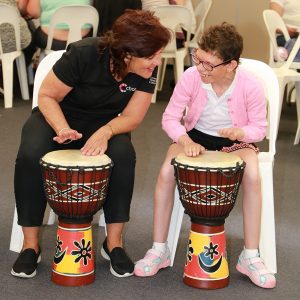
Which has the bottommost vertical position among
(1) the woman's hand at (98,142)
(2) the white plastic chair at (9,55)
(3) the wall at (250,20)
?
(3) the wall at (250,20)

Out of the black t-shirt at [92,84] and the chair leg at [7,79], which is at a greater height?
the black t-shirt at [92,84]

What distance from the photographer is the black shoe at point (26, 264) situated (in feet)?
7.72

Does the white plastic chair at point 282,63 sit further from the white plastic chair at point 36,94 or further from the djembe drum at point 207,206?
the djembe drum at point 207,206

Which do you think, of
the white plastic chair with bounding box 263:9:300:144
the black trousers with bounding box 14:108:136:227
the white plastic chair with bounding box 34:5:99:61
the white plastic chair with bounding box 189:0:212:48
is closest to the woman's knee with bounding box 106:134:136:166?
the black trousers with bounding box 14:108:136:227

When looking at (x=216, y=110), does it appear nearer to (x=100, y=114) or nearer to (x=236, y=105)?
(x=236, y=105)

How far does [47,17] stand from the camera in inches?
215

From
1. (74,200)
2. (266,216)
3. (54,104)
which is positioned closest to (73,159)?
(74,200)

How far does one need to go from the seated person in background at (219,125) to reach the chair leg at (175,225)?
43mm

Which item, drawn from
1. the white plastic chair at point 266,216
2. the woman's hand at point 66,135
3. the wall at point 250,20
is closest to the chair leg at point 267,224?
the white plastic chair at point 266,216

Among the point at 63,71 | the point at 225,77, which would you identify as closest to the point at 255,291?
the point at 225,77

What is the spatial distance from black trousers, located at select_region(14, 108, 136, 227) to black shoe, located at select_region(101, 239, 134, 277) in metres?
0.12

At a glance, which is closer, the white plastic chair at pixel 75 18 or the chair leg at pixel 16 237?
the chair leg at pixel 16 237

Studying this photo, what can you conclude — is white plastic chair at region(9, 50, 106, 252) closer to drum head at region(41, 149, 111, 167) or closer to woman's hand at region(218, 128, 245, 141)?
drum head at region(41, 149, 111, 167)

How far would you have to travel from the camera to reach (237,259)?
8.55 ft
